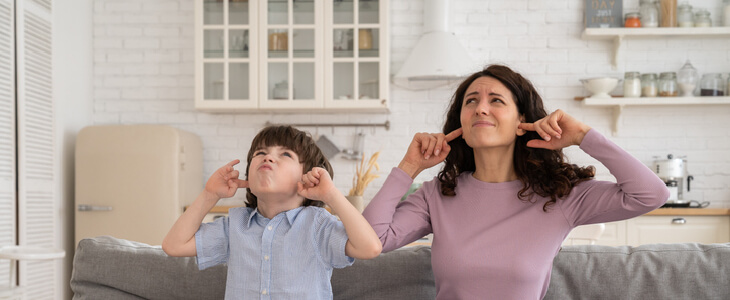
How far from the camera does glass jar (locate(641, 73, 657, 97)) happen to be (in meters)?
4.15

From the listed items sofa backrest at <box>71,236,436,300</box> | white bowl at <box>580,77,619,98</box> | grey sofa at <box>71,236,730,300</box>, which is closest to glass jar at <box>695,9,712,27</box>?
white bowl at <box>580,77,619,98</box>

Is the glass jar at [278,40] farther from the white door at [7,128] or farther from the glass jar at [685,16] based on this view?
the glass jar at [685,16]

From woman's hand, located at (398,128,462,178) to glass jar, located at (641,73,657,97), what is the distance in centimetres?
300

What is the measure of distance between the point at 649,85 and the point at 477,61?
113 centimetres

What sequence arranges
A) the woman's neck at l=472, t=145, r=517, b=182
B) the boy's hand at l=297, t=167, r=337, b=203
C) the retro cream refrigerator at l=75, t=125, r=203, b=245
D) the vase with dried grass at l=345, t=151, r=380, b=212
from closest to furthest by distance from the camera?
the boy's hand at l=297, t=167, r=337, b=203, the woman's neck at l=472, t=145, r=517, b=182, the vase with dried grass at l=345, t=151, r=380, b=212, the retro cream refrigerator at l=75, t=125, r=203, b=245

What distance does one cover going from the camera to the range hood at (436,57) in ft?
13.5

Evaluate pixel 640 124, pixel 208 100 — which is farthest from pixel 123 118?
pixel 640 124

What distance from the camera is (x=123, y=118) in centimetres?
455

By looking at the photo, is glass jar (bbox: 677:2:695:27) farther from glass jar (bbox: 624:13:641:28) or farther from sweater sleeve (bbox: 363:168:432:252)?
sweater sleeve (bbox: 363:168:432:252)

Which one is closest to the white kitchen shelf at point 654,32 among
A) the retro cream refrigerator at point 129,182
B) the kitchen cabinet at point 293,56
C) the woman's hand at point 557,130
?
the kitchen cabinet at point 293,56

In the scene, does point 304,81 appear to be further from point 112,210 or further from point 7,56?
point 7,56

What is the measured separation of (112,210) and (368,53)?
6.27 ft

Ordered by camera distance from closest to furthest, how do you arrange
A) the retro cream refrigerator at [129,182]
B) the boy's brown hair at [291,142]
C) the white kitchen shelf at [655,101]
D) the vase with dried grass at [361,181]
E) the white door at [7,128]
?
the boy's brown hair at [291,142] → the white door at [7,128] → the vase with dried grass at [361,181] → the retro cream refrigerator at [129,182] → the white kitchen shelf at [655,101]

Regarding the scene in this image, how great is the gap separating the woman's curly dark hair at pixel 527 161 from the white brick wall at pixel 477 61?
106 inches
